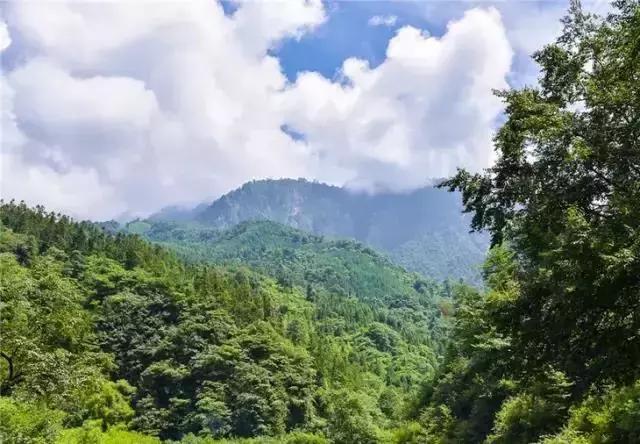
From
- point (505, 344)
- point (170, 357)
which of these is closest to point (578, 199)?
→ point (505, 344)

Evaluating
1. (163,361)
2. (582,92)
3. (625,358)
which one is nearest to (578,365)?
(625,358)

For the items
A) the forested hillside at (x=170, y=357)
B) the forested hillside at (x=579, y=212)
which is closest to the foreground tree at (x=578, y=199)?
the forested hillside at (x=579, y=212)

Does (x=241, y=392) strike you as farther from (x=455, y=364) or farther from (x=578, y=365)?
(x=578, y=365)

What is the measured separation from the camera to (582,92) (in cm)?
1720

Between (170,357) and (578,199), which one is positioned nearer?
(578,199)

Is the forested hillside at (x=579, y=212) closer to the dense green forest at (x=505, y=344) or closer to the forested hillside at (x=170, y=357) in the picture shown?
the dense green forest at (x=505, y=344)

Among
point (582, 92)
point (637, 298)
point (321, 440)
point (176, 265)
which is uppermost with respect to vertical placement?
point (176, 265)

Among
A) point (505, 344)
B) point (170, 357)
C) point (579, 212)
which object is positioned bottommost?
point (505, 344)

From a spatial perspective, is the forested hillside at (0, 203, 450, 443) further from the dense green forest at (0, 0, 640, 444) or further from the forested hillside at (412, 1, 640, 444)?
the forested hillside at (412, 1, 640, 444)

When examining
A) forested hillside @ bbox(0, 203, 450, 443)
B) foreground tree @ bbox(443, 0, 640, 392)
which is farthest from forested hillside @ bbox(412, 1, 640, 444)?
forested hillside @ bbox(0, 203, 450, 443)

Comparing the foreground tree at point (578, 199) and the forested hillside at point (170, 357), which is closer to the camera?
the foreground tree at point (578, 199)

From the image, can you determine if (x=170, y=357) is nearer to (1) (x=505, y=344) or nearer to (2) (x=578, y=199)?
(1) (x=505, y=344)

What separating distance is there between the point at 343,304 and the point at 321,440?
130 metres

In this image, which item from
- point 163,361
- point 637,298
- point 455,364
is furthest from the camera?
point 163,361
